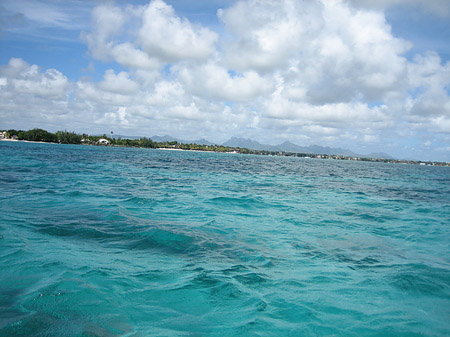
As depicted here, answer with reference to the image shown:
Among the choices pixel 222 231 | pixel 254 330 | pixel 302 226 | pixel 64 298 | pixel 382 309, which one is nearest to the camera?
pixel 254 330

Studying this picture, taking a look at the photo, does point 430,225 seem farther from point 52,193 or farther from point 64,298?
point 52,193

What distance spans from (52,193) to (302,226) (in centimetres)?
1304

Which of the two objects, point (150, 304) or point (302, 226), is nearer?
point (150, 304)

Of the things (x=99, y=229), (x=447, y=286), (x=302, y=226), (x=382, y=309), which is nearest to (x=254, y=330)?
(x=382, y=309)

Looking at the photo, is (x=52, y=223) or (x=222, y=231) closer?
(x=52, y=223)

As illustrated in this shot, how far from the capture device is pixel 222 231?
10352 millimetres

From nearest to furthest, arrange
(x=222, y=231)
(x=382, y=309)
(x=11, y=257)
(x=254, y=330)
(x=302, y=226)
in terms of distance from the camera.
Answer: (x=254, y=330) → (x=382, y=309) → (x=11, y=257) → (x=222, y=231) → (x=302, y=226)

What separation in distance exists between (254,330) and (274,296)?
1.20 meters

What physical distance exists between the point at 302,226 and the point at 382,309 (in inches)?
256

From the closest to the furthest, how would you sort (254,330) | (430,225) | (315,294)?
(254,330)
(315,294)
(430,225)

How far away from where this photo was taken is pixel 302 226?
12.1 metres

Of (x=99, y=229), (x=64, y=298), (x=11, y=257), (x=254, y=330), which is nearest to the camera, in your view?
(x=254, y=330)

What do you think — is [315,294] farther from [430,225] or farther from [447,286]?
[430,225]

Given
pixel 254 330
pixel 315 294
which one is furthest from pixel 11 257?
pixel 315 294
